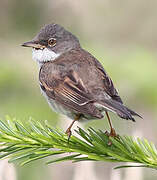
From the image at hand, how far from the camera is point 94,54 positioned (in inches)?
232

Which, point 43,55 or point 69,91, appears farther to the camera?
point 43,55

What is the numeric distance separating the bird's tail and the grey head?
131cm

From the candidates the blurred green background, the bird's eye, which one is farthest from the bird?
the blurred green background

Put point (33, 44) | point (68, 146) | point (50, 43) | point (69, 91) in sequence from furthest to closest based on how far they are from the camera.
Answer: point (50, 43)
point (33, 44)
point (69, 91)
point (68, 146)

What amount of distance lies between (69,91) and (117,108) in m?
0.76

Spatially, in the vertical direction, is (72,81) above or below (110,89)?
above

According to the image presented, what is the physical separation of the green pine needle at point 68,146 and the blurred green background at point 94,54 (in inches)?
27.4

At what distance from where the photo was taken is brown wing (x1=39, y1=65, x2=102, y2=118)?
4426mm

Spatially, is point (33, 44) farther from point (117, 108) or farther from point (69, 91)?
point (117, 108)

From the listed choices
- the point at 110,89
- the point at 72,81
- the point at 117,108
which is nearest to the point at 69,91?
the point at 72,81

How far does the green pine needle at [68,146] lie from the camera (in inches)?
Answer: 135

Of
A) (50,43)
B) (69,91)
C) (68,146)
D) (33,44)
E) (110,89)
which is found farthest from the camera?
(50,43)

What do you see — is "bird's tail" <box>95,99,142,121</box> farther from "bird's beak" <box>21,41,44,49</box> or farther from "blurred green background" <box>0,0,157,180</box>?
"bird's beak" <box>21,41,44,49</box>

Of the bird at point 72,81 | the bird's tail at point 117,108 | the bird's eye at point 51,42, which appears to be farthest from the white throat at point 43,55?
the bird's tail at point 117,108
